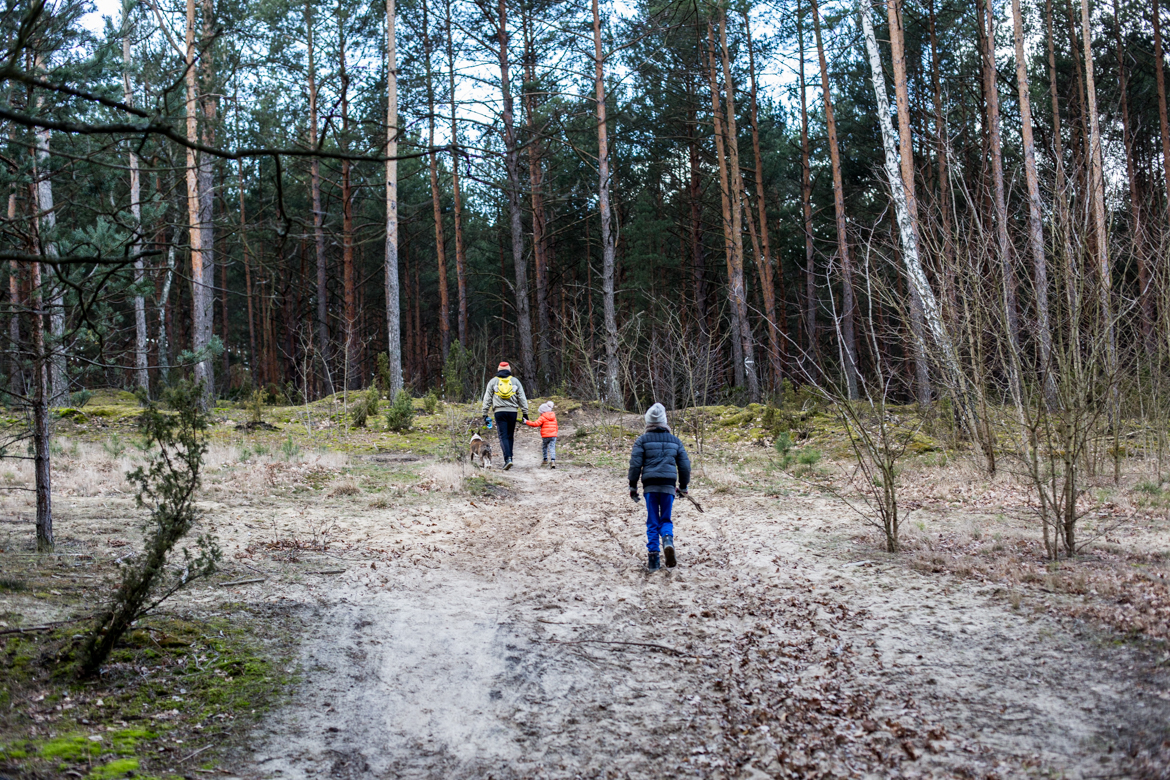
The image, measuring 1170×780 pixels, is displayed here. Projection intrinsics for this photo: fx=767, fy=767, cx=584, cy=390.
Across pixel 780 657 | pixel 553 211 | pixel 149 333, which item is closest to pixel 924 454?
pixel 780 657

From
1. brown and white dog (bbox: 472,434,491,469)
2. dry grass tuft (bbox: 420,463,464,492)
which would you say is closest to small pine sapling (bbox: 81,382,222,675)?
dry grass tuft (bbox: 420,463,464,492)

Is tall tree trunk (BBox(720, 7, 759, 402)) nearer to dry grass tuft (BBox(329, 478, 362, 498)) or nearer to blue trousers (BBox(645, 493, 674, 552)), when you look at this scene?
dry grass tuft (BBox(329, 478, 362, 498))

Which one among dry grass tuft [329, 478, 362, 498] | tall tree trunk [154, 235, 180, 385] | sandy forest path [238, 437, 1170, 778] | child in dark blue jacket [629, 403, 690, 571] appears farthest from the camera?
dry grass tuft [329, 478, 362, 498]

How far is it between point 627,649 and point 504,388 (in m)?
7.93

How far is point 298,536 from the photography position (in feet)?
26.8

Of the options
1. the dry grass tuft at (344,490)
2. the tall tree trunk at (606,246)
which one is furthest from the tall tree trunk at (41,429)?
the tall tree trunk at (606,246)

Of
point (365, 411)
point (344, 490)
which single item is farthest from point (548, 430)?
point (365, 411)

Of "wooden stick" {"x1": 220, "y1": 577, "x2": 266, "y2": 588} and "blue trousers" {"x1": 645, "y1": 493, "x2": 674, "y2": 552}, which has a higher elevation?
"blue trousers" {"x1": 645, "y1": 493, "x2": 674, "y2": 552}

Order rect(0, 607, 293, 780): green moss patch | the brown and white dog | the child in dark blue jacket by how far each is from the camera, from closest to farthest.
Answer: rect(0, 607, 293, 780): green moss patch → the child in dark blue jacket → the brown and white dog

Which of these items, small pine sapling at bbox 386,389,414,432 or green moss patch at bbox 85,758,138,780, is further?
small pine sapling at bbox 386,389,414,432

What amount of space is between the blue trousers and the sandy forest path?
35cm

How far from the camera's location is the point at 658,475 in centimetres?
706

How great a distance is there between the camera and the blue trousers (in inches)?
280

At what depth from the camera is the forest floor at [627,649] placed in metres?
3.77
